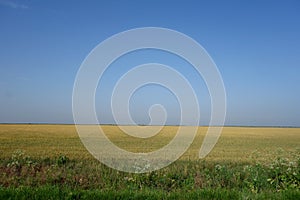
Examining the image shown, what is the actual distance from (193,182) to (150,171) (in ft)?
4.38

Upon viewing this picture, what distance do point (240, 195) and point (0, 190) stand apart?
4964 mm

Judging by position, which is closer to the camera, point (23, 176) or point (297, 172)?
point (297, 172)

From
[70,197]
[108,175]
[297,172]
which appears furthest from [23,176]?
[297,172]

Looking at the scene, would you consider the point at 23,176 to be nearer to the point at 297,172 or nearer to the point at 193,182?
the point at 193,182

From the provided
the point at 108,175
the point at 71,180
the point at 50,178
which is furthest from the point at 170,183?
the point at 50,178

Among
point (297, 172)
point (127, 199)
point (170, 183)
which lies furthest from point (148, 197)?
point (297, 172)

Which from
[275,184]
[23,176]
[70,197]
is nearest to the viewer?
[70,197]

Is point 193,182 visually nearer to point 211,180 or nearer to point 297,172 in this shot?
point 211,180

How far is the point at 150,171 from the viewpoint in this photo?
10375mm

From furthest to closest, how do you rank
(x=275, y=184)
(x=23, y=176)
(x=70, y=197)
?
(x=23, y=176) < (x=275, y=184) < (x=70, y=197)

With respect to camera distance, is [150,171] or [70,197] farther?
[150,171]

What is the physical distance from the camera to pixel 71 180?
9.93 metres

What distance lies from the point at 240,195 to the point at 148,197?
1904 mm

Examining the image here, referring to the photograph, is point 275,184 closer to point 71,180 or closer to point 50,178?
point 71,180
